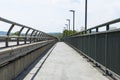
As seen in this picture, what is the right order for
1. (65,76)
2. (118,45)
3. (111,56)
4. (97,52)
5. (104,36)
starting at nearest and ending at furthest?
(118,45)
(111,56)
(65,76)
(104,36)
(97,52)

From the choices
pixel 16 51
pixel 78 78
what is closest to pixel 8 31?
pixel 16 51

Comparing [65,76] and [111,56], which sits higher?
[111,56]

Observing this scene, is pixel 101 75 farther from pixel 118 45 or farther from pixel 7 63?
pixel 7 63

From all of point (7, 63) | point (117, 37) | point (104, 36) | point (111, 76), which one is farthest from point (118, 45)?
point (7, 63)

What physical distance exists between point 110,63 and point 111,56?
270 millimetres

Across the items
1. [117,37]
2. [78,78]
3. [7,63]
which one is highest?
[117,37]

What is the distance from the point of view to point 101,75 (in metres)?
10.1

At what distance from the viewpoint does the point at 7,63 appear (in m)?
8.30

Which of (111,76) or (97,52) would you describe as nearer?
(111,76)

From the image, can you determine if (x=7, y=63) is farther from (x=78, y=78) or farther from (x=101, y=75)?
(x=101, y=75)

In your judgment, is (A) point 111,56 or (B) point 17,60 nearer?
(A) point 111,56

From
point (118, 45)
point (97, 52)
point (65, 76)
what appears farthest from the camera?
point (97, 52)

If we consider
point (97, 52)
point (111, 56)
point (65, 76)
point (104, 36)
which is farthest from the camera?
point (97, 52)

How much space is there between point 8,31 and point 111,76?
3714 mm
